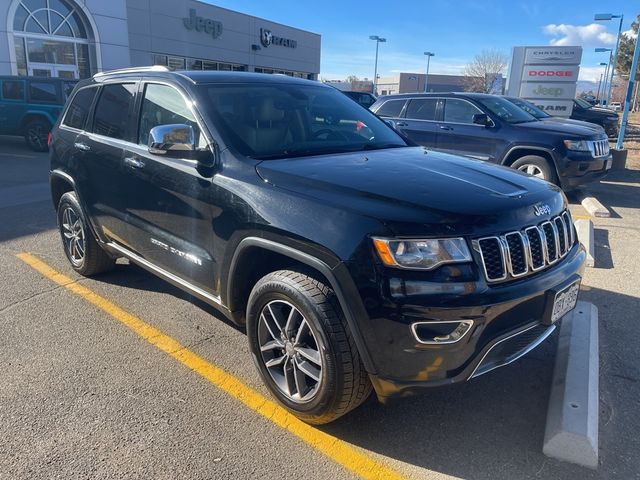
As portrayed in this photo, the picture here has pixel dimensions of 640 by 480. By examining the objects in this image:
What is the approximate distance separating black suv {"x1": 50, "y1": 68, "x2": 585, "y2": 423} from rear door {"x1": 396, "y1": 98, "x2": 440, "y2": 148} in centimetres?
568

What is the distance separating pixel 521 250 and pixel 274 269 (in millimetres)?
1321

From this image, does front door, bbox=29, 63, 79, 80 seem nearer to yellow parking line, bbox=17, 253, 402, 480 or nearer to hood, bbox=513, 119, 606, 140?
hood, bbox=513, 119, 606, 140

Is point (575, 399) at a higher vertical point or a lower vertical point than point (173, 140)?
lower

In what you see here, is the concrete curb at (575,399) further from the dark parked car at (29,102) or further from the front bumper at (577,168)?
the dark parked car at (29,102)

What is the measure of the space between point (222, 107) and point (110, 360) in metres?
1.84

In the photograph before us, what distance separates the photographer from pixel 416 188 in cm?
262

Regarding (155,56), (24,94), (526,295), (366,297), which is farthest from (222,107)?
(155,56)

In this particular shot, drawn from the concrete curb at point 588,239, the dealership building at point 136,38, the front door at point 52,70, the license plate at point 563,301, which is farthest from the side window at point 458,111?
the dealership building at point 136,38

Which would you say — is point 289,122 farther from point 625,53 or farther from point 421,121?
point 625,53

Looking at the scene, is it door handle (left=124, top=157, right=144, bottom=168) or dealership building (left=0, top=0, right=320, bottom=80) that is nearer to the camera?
door handle (left=124, top=157, right=144, bottom=168)

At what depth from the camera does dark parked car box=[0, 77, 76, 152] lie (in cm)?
1415

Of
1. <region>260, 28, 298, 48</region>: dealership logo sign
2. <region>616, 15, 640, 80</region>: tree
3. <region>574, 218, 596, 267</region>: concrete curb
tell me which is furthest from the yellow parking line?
<region>616, 15, 640, 80</region>: tree

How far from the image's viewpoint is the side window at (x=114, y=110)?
4.00m

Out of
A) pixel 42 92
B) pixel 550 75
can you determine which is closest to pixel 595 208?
pixel 550 75
